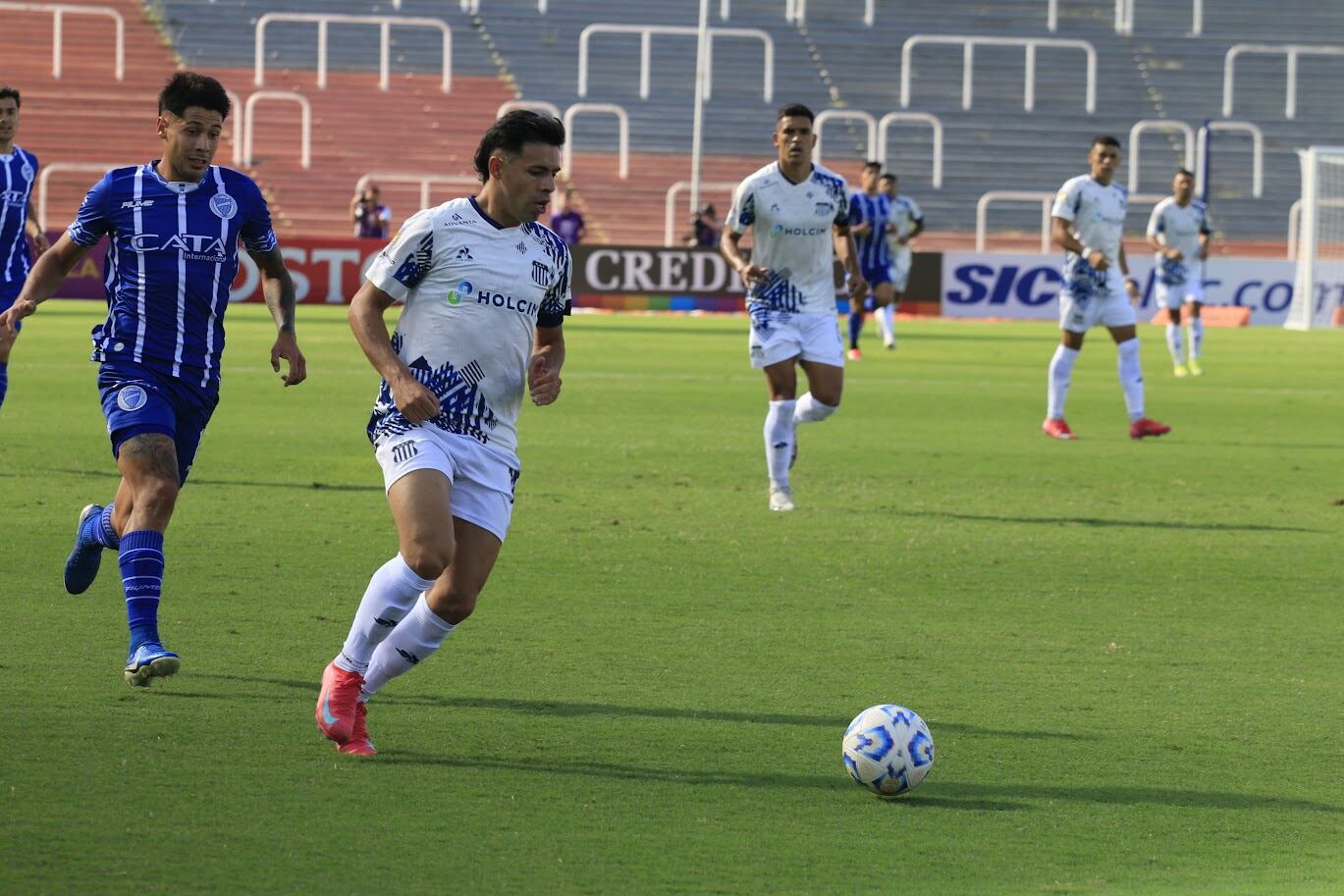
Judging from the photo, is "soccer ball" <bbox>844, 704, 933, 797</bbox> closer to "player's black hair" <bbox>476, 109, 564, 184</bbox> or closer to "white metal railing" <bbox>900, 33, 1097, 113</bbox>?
"player's black hair" <bbox>476, 109, 564, 184</bbox>

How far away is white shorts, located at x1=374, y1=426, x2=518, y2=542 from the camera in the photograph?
5.75 metres

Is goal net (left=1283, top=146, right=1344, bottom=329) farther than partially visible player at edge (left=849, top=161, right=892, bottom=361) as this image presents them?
Yes

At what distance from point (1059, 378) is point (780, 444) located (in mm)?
4727

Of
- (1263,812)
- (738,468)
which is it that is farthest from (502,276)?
(738,468)

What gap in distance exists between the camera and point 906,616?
320 inches

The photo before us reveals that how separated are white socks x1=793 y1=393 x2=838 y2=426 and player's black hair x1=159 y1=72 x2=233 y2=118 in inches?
Answer: 206

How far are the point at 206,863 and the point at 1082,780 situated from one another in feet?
7.88

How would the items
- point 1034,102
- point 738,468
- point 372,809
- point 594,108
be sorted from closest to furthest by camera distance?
point 372,809 < point 738,468 < point 594,108 < point 1034,102

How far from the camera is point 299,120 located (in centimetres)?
3966

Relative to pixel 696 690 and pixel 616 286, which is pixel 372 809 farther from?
pixel 616 286

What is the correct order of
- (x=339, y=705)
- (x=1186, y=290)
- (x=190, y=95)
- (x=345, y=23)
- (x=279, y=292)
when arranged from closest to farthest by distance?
(x=339, y=705), (x=190, y=95), (x=279, y=292), (x=1186, y=290), (x=345, y=23)

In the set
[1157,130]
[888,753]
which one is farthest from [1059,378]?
[1157,130]

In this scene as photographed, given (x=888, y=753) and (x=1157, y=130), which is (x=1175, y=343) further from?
(x=1157, y=130)

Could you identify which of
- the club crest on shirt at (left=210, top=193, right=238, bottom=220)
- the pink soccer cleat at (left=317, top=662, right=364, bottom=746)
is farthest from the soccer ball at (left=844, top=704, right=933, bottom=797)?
the club crest on shirt at (left=210, top=193, right=238, bottom=220)
